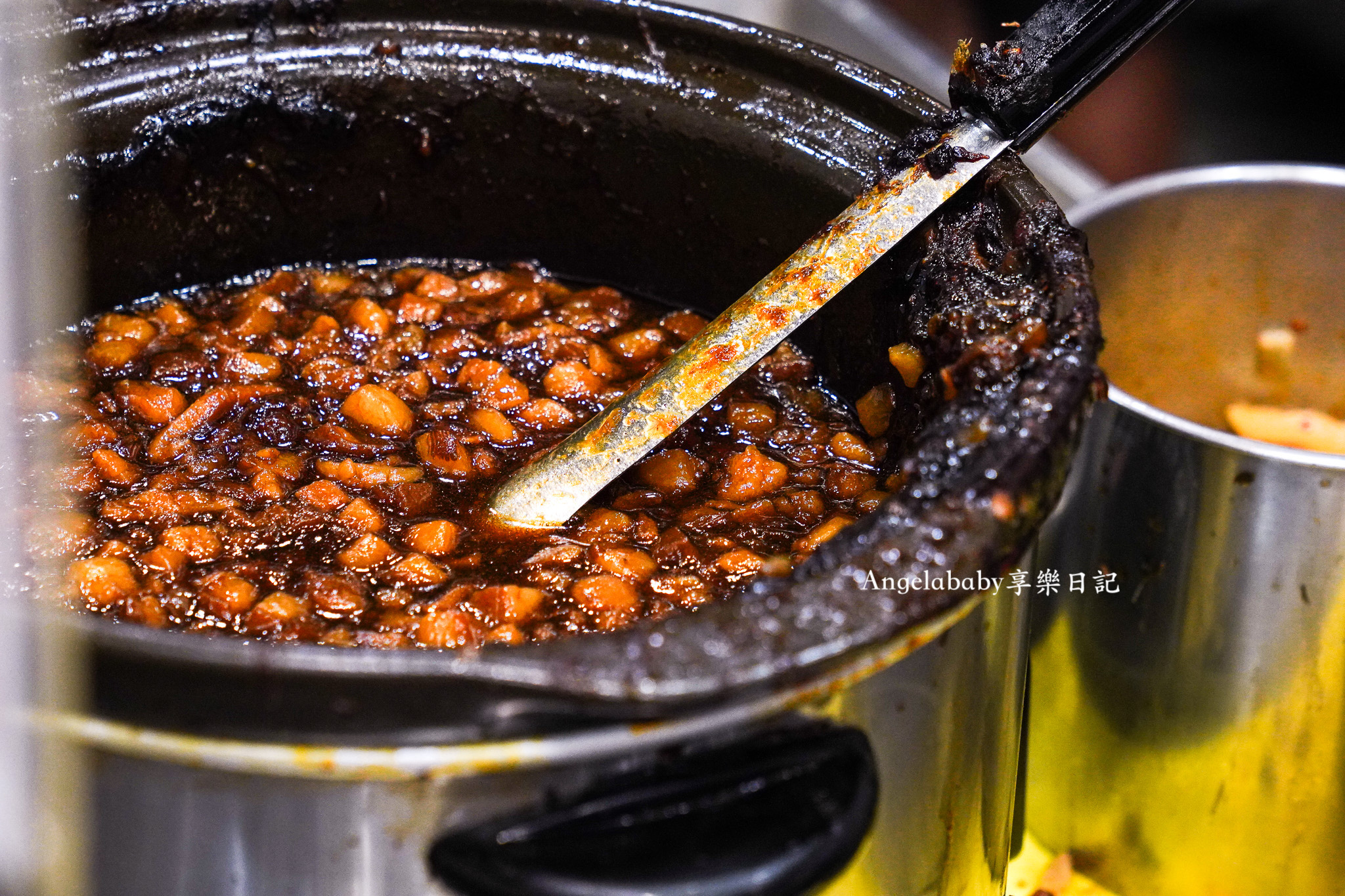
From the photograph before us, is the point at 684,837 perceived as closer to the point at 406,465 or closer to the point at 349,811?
the point at 349,811

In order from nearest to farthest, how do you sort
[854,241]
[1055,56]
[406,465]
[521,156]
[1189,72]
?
1. [1055,56]
2. [854,241]
3. [406,465]
4. [521,156]
5. [1189,72]

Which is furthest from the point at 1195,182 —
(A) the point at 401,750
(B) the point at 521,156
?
(A) the point at 401,750

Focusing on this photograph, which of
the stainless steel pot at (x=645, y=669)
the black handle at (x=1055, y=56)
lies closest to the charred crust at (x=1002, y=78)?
the black handle at (x=1055, y=56)

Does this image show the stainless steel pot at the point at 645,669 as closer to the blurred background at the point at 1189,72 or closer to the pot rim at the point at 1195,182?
the pot rim at the point at 1195,182

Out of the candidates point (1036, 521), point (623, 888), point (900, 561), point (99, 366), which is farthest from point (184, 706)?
point (99, 366)

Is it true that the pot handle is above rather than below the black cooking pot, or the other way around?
below

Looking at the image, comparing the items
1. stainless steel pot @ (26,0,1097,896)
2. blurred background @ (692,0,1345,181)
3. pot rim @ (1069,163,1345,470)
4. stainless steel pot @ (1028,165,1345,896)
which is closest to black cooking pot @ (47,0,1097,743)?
stainless steel pot @ (26,0,1097,896)

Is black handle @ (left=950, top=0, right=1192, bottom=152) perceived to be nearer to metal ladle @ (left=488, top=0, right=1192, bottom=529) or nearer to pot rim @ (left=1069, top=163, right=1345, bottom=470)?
metal ladle @ (left=488, top=0, right=1192, bottom=529)
